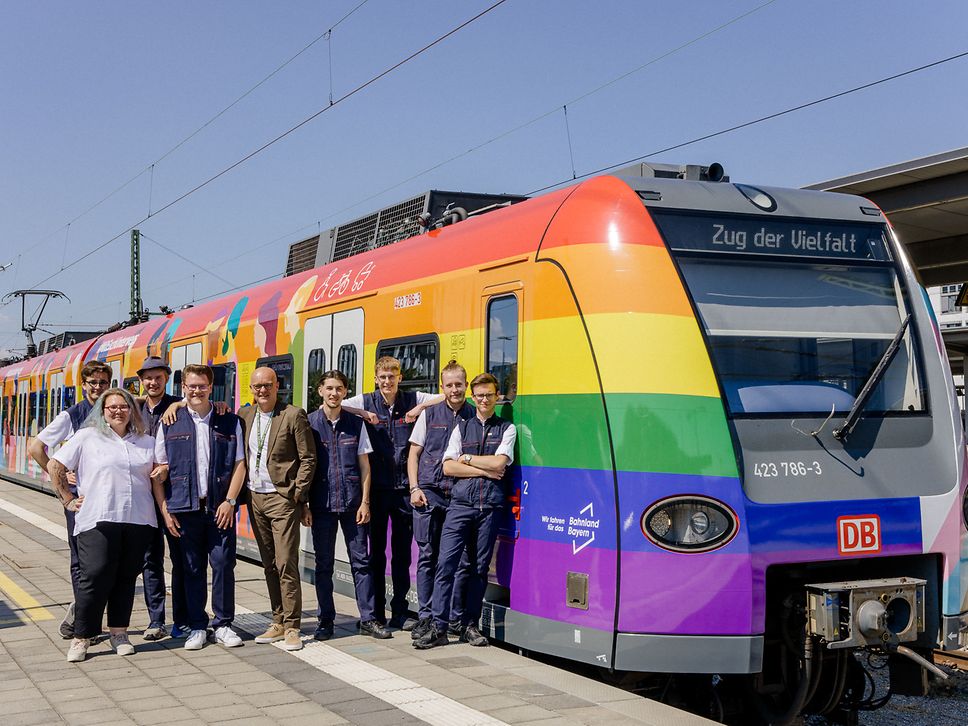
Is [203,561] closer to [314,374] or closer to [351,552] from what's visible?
[351,552]

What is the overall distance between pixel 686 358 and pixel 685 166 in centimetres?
163

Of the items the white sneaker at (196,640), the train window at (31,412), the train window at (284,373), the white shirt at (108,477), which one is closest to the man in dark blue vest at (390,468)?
the white sneaker at (196,640)

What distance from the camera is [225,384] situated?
11.6 meters

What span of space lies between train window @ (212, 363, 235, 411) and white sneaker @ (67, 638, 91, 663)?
4750 mm

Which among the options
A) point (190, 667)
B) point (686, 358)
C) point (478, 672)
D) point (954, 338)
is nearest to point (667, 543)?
point (686, 358)

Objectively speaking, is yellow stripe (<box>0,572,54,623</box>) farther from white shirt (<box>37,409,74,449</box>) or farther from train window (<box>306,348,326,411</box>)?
train window (<box>306,348,326,411</box>)

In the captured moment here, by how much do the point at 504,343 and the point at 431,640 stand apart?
1.94 m

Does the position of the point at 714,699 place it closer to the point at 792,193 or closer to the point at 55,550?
the point at 792,193

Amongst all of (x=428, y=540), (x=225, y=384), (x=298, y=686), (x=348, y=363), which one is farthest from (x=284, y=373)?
(x=298, y=686)

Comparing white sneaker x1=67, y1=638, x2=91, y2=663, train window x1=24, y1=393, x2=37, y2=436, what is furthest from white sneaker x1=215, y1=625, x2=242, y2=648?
train window x1=24, y1=393, x2=37, y2=436

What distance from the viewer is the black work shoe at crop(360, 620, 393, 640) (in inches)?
281

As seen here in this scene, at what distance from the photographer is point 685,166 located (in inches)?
267

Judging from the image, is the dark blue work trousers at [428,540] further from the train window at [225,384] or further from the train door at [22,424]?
the train door at [22,424]

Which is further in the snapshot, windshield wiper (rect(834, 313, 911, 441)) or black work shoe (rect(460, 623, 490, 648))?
black work shoe (rect(460, 623, 490, 648))
